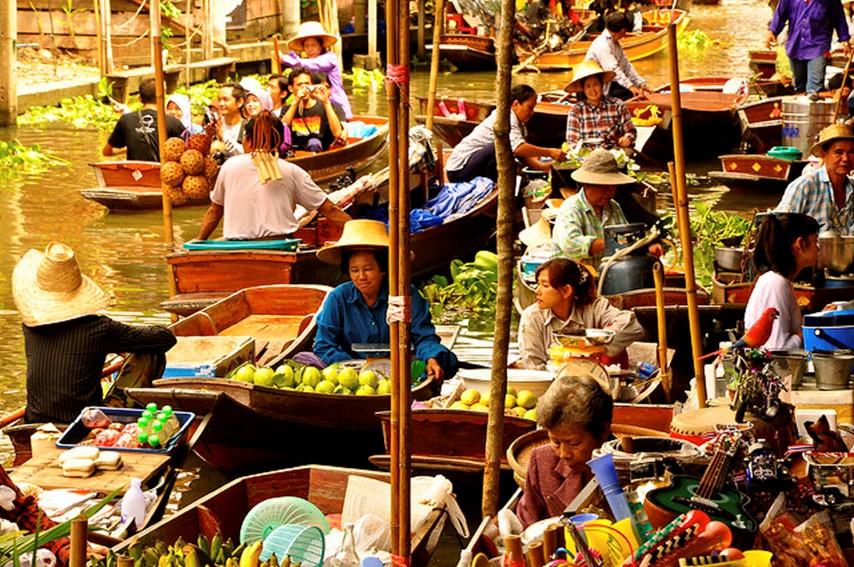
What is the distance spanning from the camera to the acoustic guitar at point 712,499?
10.1ft

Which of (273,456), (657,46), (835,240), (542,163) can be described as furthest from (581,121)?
(657,46)

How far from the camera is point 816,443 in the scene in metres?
3.66

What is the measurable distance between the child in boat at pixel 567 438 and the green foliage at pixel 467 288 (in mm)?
5204

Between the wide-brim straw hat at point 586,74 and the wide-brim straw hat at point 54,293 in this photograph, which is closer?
the wide-brim straw hat at point 54,293

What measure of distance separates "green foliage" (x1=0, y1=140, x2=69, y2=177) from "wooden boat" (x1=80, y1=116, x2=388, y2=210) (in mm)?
2426

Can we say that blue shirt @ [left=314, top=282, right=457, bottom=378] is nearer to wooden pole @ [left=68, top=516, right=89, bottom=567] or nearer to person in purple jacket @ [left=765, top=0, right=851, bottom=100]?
wooden pole @ [left=68, top=516, right=89, bottom=567]

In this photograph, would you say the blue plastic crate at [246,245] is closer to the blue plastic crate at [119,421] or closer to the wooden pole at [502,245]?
the blue plastic crate at [119,421]

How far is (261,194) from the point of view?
8.36 meters

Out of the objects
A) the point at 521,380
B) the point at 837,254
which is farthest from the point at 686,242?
the point at 837,254

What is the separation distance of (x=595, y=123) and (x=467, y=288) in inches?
79.3

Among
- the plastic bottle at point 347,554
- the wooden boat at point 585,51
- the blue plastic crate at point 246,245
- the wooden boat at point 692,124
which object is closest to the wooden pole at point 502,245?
the plastic bottle at point 347,554

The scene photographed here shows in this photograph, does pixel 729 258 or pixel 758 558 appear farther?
pixel 729 258

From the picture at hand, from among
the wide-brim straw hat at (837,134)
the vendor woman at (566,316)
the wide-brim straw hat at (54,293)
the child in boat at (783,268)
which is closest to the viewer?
the child in boat at (783,268)

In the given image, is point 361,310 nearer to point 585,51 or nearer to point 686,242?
point 686,242
